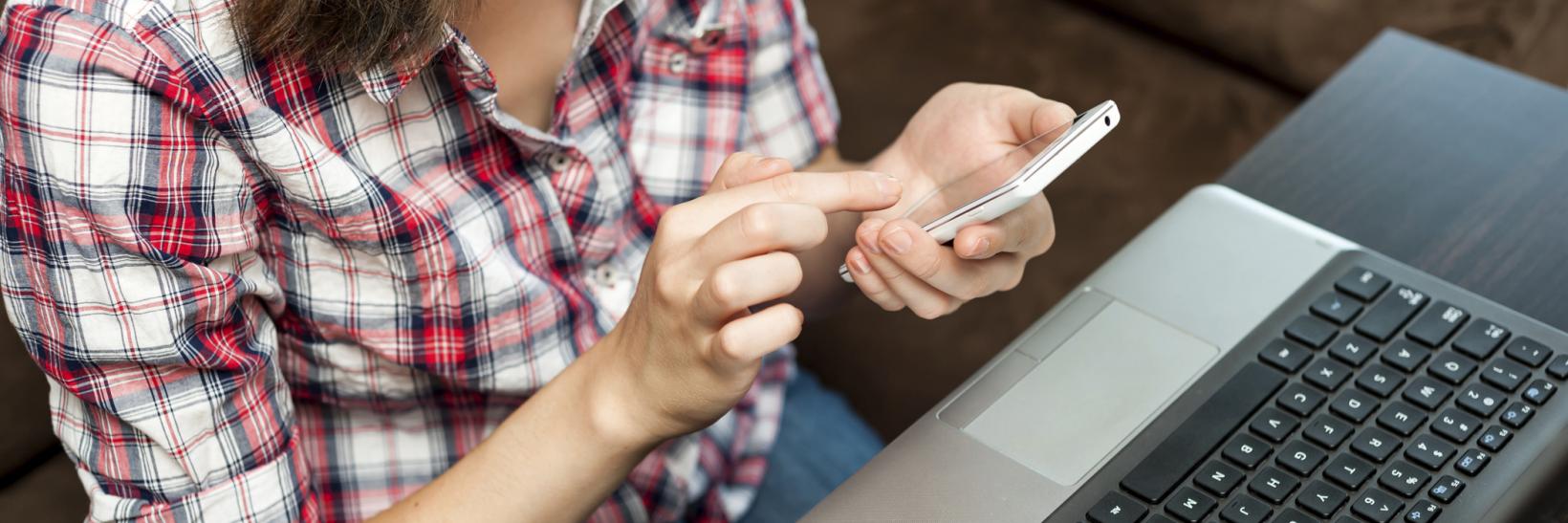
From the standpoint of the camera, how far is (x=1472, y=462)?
496 mm

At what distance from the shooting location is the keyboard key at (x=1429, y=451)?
499 millimetres

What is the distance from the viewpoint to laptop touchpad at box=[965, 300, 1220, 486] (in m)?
0.54

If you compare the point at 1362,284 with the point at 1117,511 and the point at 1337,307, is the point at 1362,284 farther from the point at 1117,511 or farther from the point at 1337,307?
the point at 1117,511

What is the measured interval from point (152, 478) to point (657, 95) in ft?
1.24

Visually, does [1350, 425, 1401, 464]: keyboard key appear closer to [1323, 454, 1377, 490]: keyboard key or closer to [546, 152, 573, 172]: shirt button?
[1323, 454, 1377, 490]: keyboard key

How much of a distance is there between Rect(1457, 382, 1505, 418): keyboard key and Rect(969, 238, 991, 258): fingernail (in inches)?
8.3

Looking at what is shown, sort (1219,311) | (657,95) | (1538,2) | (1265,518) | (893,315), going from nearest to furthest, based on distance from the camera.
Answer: (1265,518) < (1219,311) < (657,95) < (1538,2) < (893,315)

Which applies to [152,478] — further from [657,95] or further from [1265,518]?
[1265,518]

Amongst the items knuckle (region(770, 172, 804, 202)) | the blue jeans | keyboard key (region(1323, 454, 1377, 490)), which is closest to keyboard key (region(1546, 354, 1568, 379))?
keyboard key (region(1323, 454, 1377, 490))

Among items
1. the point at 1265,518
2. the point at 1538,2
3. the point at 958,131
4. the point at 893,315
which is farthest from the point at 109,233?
the point at 1538,2

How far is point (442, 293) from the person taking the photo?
2.27 feet

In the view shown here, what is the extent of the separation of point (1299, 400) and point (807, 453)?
18.4 inches

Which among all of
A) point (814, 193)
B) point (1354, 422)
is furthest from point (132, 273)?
point (1354, 422)

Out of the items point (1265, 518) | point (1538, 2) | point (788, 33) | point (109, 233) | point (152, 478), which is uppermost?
point (1538, 2)
